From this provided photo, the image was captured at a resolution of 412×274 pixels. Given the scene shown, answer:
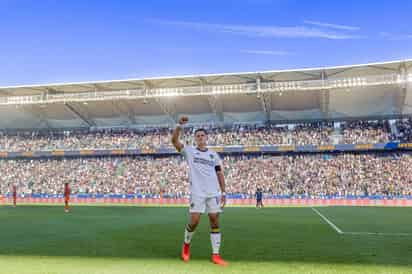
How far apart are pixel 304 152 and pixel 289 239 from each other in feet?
113

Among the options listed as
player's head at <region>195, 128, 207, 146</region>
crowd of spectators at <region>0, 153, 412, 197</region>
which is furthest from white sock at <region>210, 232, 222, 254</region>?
crowd of spectators at <region>0, 153, 412, 197</region>

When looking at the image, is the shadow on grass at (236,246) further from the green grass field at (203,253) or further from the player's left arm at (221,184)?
the player's left arm at (221,184)

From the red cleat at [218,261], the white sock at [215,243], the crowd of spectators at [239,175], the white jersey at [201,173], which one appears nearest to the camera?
the red cleat at [218,261]

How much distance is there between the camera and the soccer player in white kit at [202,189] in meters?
6.96

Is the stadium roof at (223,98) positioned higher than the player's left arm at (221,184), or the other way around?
the stadium roof at (223,98)

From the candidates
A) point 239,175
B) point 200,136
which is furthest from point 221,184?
point 239,175

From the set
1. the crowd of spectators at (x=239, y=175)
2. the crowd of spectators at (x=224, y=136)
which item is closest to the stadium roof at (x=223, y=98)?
the crowd of spectators at (x=224, y=136)

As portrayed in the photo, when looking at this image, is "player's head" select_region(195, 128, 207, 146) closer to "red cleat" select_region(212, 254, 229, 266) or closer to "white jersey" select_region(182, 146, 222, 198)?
"white jersey" select_region(182, 146, 222, 198)

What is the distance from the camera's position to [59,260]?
704cm

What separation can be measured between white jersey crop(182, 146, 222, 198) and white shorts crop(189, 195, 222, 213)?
0.24 ft

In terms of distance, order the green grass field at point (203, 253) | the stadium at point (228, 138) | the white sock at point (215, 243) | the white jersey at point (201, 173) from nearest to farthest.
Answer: the green grass field at point (203, 253) → the white sock at point (215, 243) → the white jersey at point (201, 173) → the stadium at point (228, 138)

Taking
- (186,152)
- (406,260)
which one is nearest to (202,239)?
(186,152)

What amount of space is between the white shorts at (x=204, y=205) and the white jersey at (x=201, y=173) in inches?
2.9

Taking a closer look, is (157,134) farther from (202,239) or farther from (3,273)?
(3,273)
